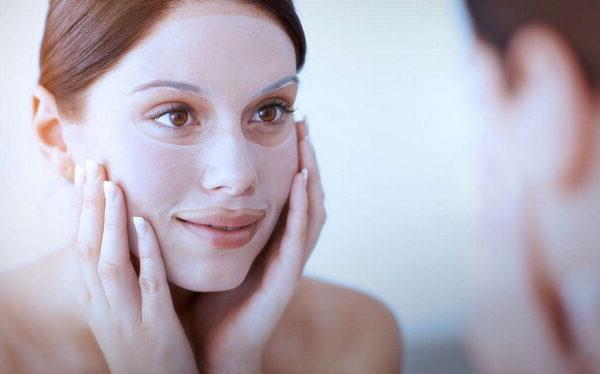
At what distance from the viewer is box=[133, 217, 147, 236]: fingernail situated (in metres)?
0.90

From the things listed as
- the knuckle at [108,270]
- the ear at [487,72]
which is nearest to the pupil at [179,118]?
the knuckle at [108,270]

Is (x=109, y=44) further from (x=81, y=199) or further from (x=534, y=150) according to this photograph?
(x=534, y=150)

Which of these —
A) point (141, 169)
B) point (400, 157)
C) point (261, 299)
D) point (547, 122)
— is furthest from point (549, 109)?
point (141, 169)

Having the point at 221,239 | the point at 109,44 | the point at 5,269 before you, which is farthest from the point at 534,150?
the point at 5,269

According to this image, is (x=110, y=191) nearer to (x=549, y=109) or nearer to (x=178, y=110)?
(x=178, y=110)

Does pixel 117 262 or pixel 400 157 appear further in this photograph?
pixel 400 157

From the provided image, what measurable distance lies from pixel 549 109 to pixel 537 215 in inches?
7.0

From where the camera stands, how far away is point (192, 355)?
99cm

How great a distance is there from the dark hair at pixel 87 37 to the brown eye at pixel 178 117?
0.10 meters

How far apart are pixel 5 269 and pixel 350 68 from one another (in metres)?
0.58

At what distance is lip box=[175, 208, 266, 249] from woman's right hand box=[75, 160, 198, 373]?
54 millimetres

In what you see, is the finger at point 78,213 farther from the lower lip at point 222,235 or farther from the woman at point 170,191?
the lower lip at point 222,235

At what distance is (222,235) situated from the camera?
942 millimetres

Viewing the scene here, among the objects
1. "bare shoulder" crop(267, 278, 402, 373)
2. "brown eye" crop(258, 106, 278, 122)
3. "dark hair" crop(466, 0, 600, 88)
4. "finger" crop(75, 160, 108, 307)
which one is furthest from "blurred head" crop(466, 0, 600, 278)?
"finger" crop(75, 160, 108, 307)
